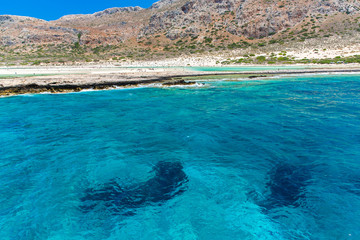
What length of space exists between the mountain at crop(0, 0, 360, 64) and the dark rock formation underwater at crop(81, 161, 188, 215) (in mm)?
73455

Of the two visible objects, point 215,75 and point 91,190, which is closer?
point 91,190

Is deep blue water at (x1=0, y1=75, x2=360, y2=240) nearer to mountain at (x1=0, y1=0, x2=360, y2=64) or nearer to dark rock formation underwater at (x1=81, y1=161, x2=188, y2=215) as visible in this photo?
dark rock formation underwater at (x1=81, y1=161, x2=188, y2=215)

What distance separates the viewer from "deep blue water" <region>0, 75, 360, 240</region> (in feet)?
19.7

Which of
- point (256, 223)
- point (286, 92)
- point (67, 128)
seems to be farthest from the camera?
point (286, 92)

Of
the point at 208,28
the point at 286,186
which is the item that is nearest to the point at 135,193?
the point at 286,186

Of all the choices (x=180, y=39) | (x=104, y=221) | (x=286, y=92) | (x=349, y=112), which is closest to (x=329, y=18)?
(x=180, y=39)

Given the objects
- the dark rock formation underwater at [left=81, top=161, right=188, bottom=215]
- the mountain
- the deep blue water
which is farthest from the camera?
the mountain

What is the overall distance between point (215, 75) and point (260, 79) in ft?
24.5

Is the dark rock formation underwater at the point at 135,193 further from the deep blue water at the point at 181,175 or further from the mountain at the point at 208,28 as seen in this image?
the mountain at the point at 208,28

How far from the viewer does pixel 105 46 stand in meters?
93.1

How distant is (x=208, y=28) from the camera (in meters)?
94.8

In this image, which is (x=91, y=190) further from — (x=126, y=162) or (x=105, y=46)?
(x=105, y=46)

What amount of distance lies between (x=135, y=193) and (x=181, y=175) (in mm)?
1925

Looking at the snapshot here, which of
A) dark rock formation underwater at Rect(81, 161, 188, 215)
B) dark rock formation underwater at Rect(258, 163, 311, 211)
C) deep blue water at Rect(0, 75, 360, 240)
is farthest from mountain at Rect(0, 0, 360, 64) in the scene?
dark rock formation underwater at Rect(81, 161, 188, 215)
